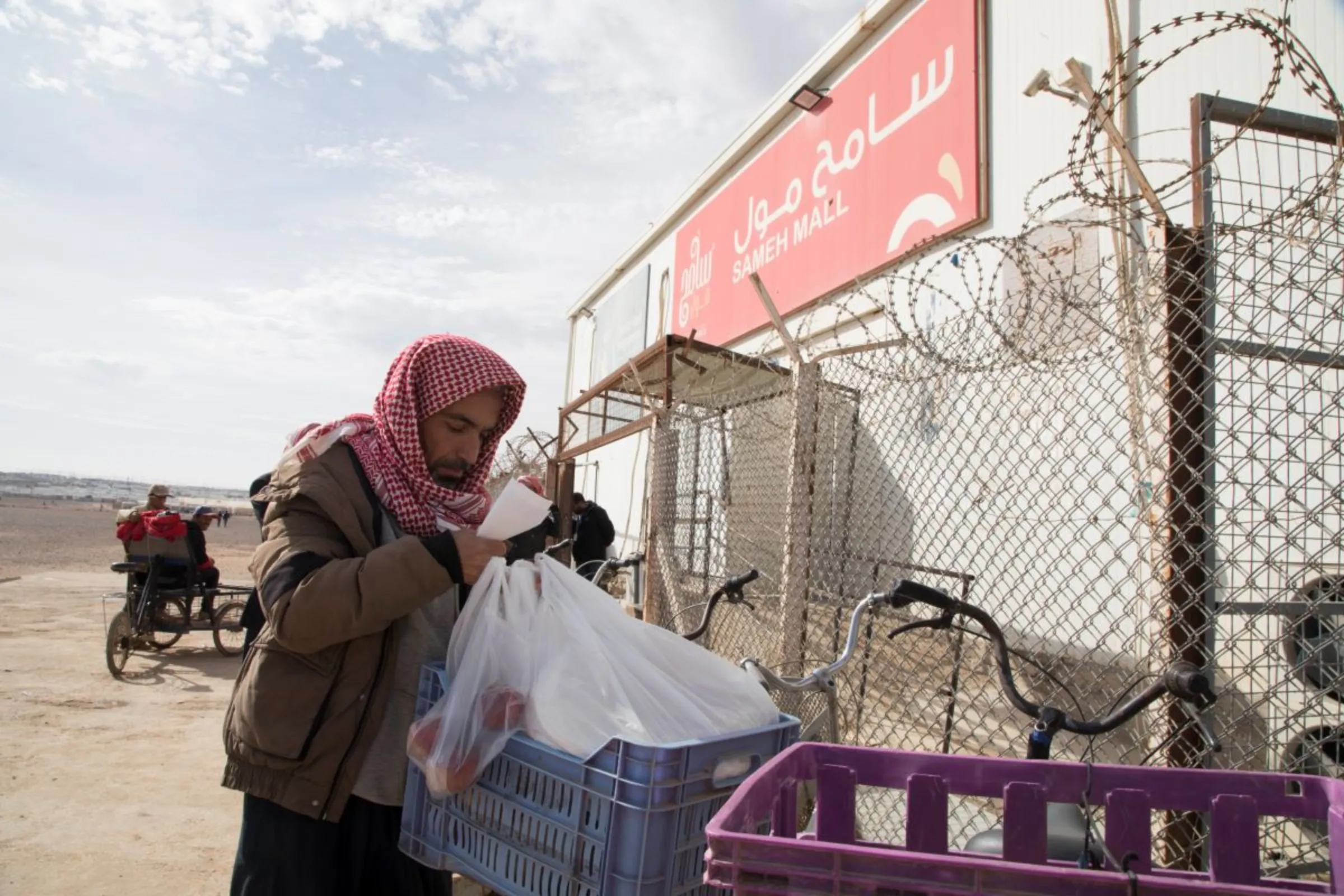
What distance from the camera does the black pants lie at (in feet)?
5.90

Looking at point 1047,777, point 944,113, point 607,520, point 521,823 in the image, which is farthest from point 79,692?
point 944,113

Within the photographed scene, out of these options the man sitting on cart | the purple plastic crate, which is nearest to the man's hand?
the purple plastic crate

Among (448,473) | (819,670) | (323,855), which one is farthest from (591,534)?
(323,855)

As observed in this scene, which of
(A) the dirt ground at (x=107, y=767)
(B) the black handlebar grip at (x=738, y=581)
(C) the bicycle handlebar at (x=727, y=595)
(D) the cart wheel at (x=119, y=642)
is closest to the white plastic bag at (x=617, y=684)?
(C) the bicycle handlebar at (x=727, y=595)

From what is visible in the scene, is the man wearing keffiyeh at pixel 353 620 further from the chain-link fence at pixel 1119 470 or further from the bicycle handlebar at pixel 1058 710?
the chain-link fence at pixel 1119 470

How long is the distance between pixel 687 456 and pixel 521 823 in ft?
12.6

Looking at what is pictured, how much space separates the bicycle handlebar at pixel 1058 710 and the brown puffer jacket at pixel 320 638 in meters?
1.38

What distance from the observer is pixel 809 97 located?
9.82 m

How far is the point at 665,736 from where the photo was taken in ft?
5.03

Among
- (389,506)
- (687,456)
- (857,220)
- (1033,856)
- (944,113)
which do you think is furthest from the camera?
(857,220)

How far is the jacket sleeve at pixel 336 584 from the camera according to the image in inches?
66.2

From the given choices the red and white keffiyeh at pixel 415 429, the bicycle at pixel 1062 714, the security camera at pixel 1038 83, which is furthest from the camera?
the security camera at pixel 1038 83

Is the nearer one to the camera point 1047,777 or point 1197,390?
point 1047,777

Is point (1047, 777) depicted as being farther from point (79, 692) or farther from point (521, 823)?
point (79, 692)
